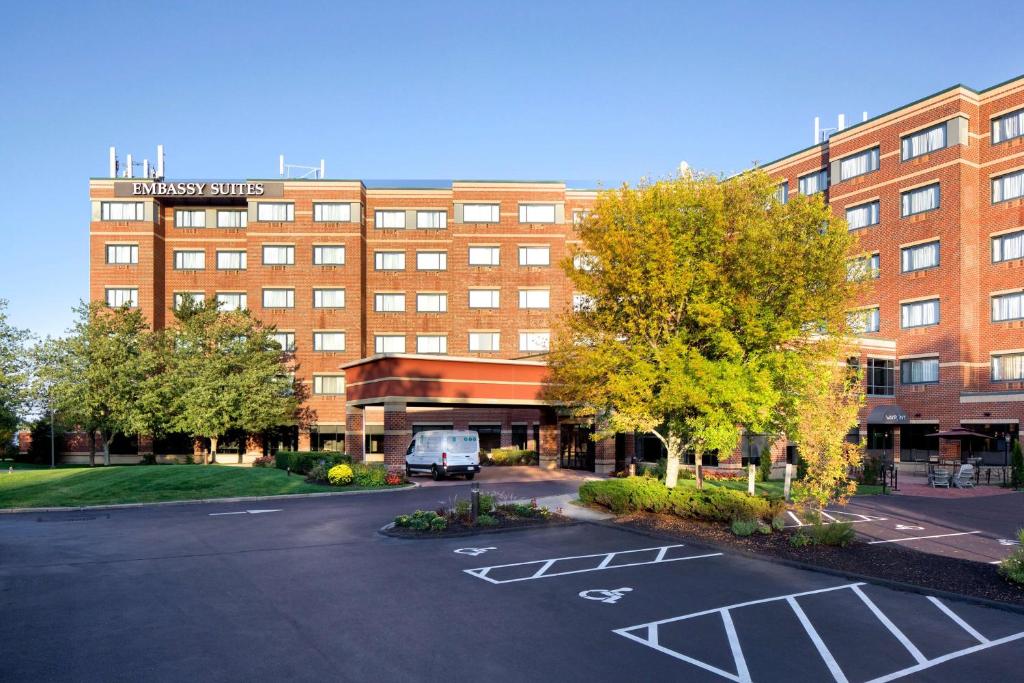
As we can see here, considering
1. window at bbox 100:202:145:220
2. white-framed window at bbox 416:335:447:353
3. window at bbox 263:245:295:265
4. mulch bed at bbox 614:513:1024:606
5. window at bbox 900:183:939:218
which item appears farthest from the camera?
white-framed window at bbox 416:335:447:353

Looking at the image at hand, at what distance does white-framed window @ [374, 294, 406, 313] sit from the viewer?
55594 millimetres

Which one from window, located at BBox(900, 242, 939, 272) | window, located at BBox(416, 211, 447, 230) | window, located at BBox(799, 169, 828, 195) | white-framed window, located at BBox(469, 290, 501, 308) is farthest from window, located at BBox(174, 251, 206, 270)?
window, located at BBox(900, 242, 939, 272)

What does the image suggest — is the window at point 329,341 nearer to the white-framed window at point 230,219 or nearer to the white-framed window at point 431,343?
the white-framed window at point 431,343

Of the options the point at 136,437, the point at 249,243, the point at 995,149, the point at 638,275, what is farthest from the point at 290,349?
the point at 995,149

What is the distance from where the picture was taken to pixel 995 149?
45156 millimetres

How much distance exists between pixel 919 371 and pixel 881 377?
224cm

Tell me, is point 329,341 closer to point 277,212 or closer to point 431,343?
point 431,343

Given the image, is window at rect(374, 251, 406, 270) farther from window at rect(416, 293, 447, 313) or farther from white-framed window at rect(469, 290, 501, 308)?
white-framed window at rect(469, 290, 501, 308)

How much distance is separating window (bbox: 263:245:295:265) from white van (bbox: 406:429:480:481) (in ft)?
81.2

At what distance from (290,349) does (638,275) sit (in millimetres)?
38270

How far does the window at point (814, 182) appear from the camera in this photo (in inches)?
2186

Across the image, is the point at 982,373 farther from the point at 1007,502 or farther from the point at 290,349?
the point at 290,349

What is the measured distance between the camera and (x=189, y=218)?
5612 centimetres

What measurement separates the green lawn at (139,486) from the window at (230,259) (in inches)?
989
